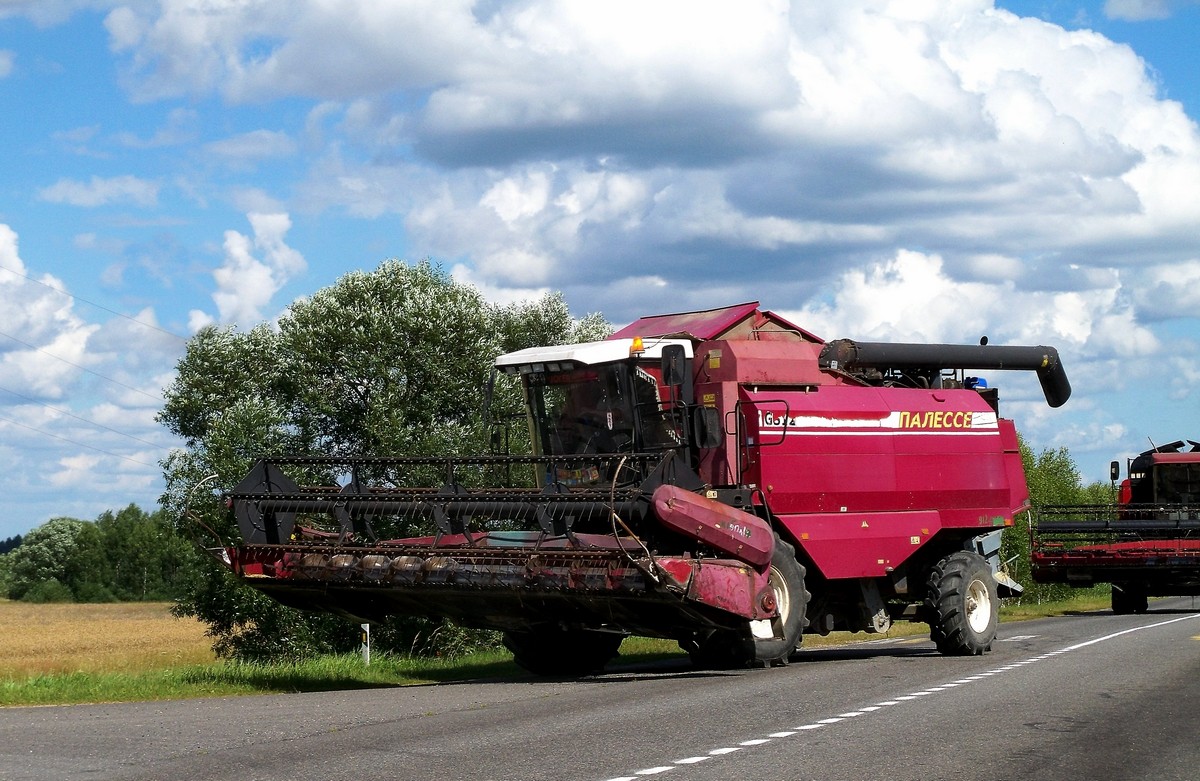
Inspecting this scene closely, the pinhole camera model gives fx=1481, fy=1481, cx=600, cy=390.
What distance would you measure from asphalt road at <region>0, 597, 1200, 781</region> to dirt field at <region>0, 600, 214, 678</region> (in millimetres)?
18526

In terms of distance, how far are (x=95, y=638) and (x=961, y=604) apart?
46158 millimetres

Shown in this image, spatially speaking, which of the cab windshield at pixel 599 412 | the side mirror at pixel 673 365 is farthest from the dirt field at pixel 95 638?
the side mirror at pixel 673 365

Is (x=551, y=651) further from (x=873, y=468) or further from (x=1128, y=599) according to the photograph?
(x=1128, y=599)

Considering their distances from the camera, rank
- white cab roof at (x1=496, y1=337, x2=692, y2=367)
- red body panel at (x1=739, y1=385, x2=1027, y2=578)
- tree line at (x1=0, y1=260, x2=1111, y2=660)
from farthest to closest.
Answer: tree line at (x1=0, y1=260, x2=1111, y2=660) < red body panel at (x1=739, y1=385, x2=1027, y2=578) < white cab roof at (x1=496, y1=337, x2=692, y2=367)

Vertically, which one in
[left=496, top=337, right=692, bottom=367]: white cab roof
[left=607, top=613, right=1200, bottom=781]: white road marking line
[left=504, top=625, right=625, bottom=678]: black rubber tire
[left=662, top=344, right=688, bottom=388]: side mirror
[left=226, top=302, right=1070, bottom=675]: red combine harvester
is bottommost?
[left=607, top=613, right=1200, bottom=781]: white road marking line

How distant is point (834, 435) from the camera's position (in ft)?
59.9

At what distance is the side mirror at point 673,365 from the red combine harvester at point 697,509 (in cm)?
3

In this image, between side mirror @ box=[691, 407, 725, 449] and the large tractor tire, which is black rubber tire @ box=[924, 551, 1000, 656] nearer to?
the large tractor tire

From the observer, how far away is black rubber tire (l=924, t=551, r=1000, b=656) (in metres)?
19.2

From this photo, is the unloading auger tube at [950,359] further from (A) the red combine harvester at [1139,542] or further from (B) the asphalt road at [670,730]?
(A) the red combine harvester at [1139,542]

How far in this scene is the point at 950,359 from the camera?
21.5 metres

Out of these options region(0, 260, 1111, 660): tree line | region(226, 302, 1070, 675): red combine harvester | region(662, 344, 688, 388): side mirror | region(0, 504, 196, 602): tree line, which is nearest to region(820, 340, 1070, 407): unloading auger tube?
region(226, 302, 1070, 675): red combine harvester

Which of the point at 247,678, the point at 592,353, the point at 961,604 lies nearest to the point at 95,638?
the point at 247,678

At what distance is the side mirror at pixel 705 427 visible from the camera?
55.9 ft
